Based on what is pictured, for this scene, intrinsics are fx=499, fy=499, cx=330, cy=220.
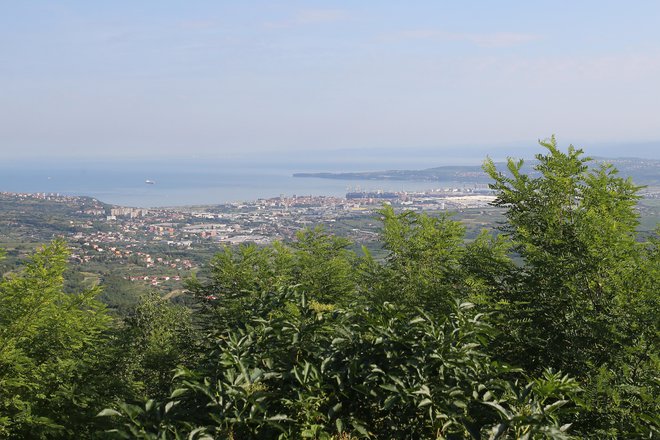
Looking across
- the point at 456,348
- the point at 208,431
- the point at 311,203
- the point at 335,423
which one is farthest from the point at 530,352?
the point at 311,203

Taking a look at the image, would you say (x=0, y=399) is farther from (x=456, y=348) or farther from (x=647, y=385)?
(x=647, y=385)

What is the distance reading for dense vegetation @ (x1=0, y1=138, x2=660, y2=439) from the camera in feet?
14.0

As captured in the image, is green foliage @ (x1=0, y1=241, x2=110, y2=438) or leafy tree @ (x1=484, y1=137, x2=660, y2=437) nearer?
leafy tree @ (x1=484, y1=137, x2=660, y2=437)

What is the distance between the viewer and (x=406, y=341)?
4688 mm

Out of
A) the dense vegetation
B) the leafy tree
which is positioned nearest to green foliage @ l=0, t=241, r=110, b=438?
the dense vegetation

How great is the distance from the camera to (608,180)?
12320mm

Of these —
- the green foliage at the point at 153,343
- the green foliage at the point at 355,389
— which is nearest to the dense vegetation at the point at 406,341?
the green foliage at the point at 355,389

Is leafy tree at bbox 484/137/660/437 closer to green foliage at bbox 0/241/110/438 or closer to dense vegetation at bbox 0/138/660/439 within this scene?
dense vegetation at bbox 0/138/660/439

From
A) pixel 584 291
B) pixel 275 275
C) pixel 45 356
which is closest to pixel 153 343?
pixel 275 275

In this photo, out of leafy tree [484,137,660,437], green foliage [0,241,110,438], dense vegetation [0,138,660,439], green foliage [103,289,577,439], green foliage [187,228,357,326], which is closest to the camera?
green foliage [103,289,577,439]

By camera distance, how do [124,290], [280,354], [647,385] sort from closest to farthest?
1. [280,354]
2. [647,385]
3. [124,290]

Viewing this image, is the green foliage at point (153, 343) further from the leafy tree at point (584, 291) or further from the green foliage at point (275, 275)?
the leafy tree at point (584, 291)

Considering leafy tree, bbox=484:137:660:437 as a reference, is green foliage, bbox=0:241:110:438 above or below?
A: below

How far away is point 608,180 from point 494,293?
3.99 metres
